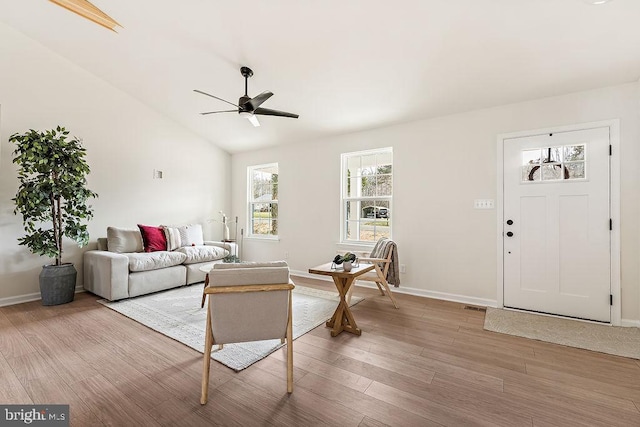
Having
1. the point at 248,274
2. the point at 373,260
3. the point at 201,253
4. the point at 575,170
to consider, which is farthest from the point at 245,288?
the point at 575,170

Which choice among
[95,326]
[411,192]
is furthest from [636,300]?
[95,326]

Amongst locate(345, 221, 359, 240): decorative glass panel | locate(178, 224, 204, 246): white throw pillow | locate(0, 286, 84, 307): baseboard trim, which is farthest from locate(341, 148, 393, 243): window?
locate(0, 286, 84, 307): baseboard trim

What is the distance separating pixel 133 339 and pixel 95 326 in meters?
0.64

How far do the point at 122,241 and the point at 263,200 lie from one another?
253 cm

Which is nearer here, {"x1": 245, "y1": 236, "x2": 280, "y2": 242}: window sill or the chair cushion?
the chair cushion

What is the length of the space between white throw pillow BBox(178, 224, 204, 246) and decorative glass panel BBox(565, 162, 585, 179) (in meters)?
5.33

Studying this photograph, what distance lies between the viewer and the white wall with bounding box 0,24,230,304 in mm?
3545

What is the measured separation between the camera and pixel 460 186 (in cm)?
373

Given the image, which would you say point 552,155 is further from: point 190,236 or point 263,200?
point 190,236

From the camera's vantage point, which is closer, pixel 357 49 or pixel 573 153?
pixel 357 49

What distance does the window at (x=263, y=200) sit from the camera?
5695 millimetres

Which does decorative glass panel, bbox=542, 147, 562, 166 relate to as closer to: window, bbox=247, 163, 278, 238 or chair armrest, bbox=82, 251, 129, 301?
window, bbox=247, 163, 278, 238

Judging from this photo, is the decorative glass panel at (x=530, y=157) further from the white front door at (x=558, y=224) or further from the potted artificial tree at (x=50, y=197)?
the potted artificial tree at (x=50, y=197)

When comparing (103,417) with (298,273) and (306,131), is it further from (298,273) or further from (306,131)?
(306,131)
